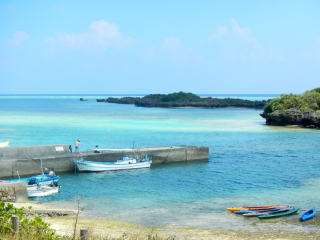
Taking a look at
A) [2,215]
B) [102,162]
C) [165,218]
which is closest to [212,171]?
[102,162]

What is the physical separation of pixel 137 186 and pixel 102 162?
24.7ft

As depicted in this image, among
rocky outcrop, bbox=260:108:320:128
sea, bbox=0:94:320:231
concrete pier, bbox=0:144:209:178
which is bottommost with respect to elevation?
sea, bbox=0:94:320:231

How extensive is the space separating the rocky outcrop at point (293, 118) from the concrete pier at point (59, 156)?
136 ft

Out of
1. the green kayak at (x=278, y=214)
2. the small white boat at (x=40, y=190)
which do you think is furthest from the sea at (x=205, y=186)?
the small white boat at (x=40, y=190)

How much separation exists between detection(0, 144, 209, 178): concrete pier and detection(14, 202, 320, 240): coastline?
1257cm

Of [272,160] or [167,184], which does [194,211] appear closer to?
[167,184]

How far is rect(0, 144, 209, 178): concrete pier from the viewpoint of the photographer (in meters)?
35.2

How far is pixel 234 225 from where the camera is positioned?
22.0 m

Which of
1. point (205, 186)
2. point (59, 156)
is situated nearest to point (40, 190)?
point (59, 156)

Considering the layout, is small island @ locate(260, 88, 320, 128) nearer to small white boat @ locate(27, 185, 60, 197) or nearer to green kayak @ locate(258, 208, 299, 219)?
green kayak @ locate(258, 208, 299, 219)

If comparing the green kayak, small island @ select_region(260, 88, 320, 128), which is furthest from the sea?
small island @ select_region(260, 88, 320, 128)

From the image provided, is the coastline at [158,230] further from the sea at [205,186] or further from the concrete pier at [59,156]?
the concrete pier at [59,156]

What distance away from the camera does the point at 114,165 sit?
38438 mm

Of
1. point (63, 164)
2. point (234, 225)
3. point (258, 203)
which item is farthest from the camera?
point (63, 164)
